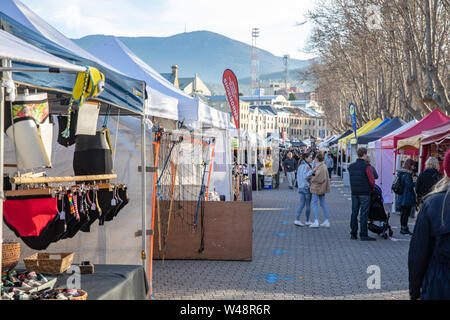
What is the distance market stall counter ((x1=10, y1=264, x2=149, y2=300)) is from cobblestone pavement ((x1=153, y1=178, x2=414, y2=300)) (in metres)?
1.90

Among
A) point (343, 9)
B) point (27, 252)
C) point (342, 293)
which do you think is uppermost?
point (343, 9)

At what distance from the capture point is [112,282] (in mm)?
5152

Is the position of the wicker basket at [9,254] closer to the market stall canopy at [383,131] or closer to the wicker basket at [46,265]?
the wicker basket at [46,265]

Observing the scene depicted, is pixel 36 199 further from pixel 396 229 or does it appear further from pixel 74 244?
pixel 396 229

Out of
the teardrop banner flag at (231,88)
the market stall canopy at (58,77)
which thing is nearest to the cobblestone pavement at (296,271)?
the market stall canopy at (58,77)

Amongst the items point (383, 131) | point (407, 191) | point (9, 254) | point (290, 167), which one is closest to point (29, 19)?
point (9, 254)

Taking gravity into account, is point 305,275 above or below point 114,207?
below

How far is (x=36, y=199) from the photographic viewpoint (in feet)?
16.7

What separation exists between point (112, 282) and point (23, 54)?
2204 mm


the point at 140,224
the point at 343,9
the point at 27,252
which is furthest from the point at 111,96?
the point at 343,9

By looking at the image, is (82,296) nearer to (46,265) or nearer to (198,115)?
(46,265)

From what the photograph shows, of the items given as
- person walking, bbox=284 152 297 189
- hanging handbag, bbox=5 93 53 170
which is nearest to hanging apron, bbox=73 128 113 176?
hanging handbag, bbox=5 93 53 170
